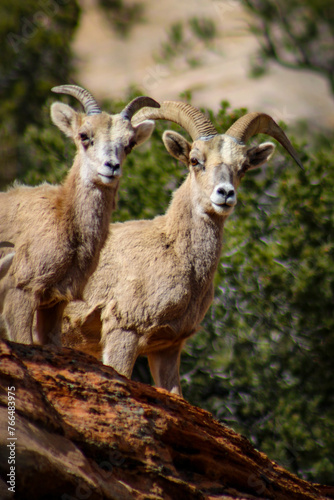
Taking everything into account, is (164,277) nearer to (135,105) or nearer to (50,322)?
(50,322)

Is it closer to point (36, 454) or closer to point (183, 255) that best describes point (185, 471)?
point (36, 454)

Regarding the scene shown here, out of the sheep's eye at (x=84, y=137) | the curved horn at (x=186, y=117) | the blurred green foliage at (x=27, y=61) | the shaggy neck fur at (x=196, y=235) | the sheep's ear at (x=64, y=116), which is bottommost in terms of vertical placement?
the shaggy neck fur at (x=196, y=235)

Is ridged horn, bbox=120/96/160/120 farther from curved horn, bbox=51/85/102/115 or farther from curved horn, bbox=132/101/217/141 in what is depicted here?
curved horn, bbox=132/101/217/141

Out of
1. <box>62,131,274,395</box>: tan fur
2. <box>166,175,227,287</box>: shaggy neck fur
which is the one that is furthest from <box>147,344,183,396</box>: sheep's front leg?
<box>166,175,227,287</box>: shaggy neck fur

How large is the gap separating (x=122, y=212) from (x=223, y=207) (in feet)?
21.8

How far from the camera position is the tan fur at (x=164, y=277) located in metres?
8.04

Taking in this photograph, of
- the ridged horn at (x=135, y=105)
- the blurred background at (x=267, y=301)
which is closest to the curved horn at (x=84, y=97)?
the ridged horn at (x=135, y=105)

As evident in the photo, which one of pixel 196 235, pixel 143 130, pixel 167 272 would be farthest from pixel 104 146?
pixel 196 235

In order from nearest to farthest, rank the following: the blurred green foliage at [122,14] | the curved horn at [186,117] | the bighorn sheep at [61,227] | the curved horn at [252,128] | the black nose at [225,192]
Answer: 1. the bighorn sheep at [61,227]
2. the black nose at [225,192]
3. the curved horn at [186,117]
4. the curved horn at [252,128]
5. the blurred green foliage at [122,14]

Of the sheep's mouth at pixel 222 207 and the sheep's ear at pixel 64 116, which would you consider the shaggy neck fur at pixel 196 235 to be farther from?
the sheep's ear at pixel 64 116

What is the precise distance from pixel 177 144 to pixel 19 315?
11.4 ft

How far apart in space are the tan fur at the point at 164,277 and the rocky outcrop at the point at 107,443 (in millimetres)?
1582

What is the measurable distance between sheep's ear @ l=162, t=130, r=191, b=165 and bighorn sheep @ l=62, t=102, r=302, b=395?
0.5 inches

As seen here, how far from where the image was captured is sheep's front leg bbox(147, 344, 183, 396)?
8.25 meters
